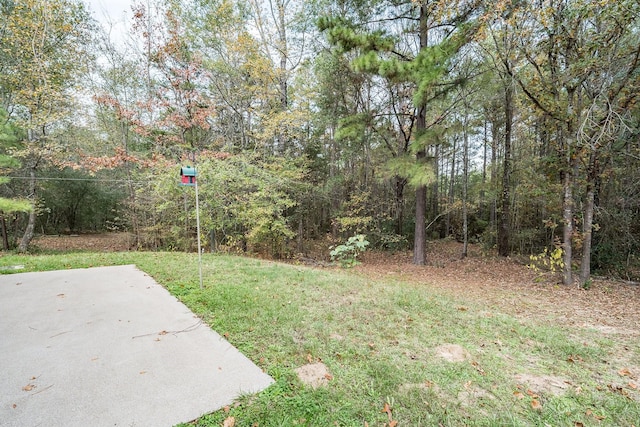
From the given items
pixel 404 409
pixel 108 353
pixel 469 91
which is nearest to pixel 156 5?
pixel 469 91

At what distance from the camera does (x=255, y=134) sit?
30.5 feet

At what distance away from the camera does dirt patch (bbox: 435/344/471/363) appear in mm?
2554

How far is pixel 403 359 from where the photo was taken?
2.49 m

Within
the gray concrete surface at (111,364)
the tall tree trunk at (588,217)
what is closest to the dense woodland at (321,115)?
the tall tree trunk at (588,217)

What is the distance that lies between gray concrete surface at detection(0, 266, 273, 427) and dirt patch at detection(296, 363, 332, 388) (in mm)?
267

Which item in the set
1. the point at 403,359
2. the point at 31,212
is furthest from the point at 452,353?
the point at 31,212

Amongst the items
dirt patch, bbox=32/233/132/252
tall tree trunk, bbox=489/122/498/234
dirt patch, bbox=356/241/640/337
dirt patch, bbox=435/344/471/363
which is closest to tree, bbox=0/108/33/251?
dirt patch, bbox=32/233/132/252

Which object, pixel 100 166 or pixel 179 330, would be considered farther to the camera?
pixel 100 166

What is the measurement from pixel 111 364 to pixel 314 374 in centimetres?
167

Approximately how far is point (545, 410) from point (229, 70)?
11.1 m

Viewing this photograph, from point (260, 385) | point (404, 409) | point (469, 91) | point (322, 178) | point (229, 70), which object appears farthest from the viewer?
point (322, 178)

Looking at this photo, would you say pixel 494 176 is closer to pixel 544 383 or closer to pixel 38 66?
pixel 544 383

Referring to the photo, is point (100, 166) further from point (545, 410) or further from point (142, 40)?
point (545, 410)

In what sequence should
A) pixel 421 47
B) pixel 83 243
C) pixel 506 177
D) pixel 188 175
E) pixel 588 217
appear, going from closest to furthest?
pixel 188 175 < pixel 588 217 < pixel 421 47 < pixel 506 177 < pixel 83 243
